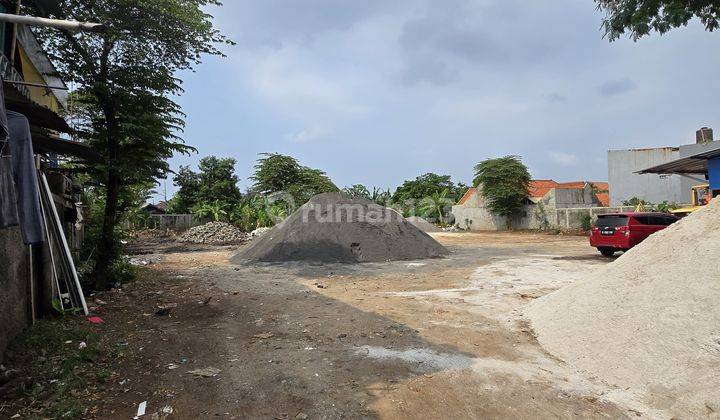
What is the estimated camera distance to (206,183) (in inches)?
1561

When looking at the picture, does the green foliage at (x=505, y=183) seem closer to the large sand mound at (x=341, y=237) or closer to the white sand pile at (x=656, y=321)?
the large sand mound at (x=341, y=237)

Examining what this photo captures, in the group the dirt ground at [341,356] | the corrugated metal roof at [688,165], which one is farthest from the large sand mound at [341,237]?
the corrugated metal roof at [688,165]

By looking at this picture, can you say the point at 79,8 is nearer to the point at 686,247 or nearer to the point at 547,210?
the point at 686,247

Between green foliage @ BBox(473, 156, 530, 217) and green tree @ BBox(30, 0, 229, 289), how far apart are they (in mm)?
28015

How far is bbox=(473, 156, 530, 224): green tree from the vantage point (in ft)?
106

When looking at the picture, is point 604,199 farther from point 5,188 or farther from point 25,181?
point 5,188

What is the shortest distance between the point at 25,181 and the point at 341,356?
12.1ft

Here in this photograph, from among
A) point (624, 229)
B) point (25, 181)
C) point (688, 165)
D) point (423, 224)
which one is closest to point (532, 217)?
point (423, 224)

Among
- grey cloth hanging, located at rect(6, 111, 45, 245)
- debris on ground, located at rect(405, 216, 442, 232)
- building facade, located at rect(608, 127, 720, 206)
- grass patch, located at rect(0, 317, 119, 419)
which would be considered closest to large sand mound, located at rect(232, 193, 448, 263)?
grass patch, located at rect(0, 317, 119, 419)

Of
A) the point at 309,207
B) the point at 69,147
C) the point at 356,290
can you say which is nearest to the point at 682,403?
the point at 356,290

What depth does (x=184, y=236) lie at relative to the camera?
28.1 m

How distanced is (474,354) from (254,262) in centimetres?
1088

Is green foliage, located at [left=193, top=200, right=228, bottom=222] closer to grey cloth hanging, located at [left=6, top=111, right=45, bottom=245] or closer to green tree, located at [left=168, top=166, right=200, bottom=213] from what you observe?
green tree, located at [left=168, top=166, right=200, bottom=213]

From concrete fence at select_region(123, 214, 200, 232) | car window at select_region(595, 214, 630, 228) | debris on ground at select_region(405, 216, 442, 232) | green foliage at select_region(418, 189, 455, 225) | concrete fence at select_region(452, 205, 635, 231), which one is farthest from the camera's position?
green foliage at select_region(418, 189, 455, 225)
